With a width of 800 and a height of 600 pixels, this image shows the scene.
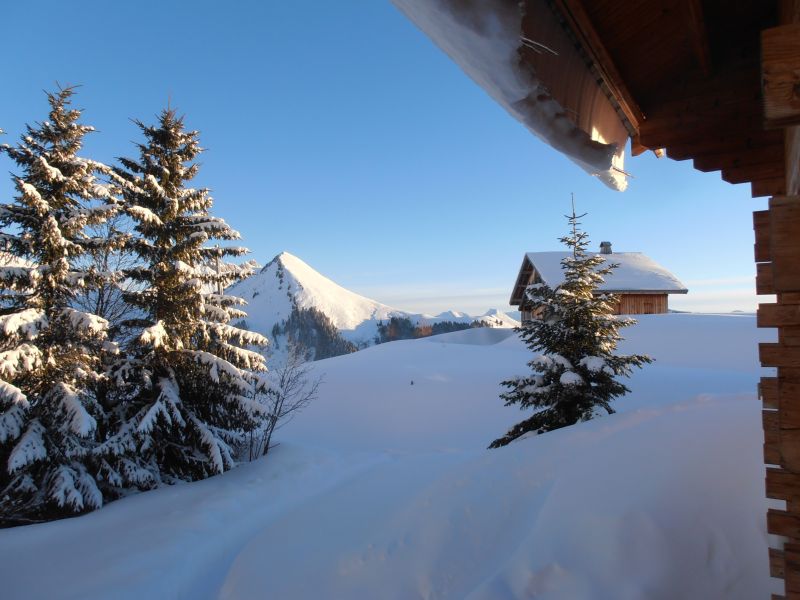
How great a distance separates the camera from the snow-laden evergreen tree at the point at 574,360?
858cm

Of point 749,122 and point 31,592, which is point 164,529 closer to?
point 31,592

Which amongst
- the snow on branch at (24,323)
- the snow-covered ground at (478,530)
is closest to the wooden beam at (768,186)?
the snow-covered ground at (478,530)

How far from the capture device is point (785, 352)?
1.71 m

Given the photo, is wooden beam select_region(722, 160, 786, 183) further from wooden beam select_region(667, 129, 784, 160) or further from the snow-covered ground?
the snow-covered ground

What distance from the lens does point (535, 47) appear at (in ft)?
6.09

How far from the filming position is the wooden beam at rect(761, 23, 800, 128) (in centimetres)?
141

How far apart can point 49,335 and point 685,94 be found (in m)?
11.3

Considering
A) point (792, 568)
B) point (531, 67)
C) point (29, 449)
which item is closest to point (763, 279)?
point (792, 568)

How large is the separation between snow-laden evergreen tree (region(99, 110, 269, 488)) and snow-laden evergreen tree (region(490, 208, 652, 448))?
6.80 meters

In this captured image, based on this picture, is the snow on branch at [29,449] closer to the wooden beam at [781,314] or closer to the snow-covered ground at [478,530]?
the snow-covered ground at [478,530]

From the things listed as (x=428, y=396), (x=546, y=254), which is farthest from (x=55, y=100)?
(x=546, y=254)

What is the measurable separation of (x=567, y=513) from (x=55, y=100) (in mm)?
12644

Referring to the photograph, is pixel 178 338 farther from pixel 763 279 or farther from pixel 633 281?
pixel 633 281

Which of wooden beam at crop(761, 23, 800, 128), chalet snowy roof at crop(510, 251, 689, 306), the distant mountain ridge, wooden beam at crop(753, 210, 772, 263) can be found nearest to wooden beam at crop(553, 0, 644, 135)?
wooden beam at crop(761, 23, 800, 128)
